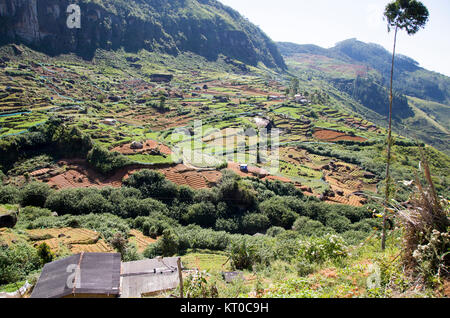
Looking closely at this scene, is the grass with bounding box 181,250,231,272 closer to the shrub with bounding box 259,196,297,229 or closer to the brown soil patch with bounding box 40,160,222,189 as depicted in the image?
the shrub with bounding box 259,196,297,229

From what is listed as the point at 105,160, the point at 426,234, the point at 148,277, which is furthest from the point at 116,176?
the point at 426,234

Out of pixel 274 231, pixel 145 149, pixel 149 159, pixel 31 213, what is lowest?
pixel 274 231

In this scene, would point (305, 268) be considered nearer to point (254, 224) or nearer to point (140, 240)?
point (140, 240)

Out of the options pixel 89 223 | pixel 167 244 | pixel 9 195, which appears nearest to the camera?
pixel 167 244

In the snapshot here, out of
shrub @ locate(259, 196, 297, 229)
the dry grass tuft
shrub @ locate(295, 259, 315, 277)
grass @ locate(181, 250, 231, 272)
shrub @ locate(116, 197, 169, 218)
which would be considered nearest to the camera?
the dry grass tuft

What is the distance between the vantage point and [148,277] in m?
12.0

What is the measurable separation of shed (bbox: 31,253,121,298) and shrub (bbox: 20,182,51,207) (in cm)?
1598

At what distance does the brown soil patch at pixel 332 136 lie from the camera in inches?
2324

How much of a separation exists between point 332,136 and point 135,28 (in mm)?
107596

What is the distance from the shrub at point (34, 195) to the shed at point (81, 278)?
16.0 metres

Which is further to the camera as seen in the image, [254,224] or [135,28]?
[135,28]

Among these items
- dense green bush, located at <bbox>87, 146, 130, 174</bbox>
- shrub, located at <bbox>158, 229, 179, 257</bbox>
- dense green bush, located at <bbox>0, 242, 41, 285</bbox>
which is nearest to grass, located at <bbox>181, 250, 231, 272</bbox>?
shrub, located at <bbox>158, 229, 179, 257</bbox>

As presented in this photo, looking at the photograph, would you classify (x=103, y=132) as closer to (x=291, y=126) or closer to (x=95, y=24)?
(x=291, y=126)

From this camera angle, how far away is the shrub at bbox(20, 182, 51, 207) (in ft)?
75.3
